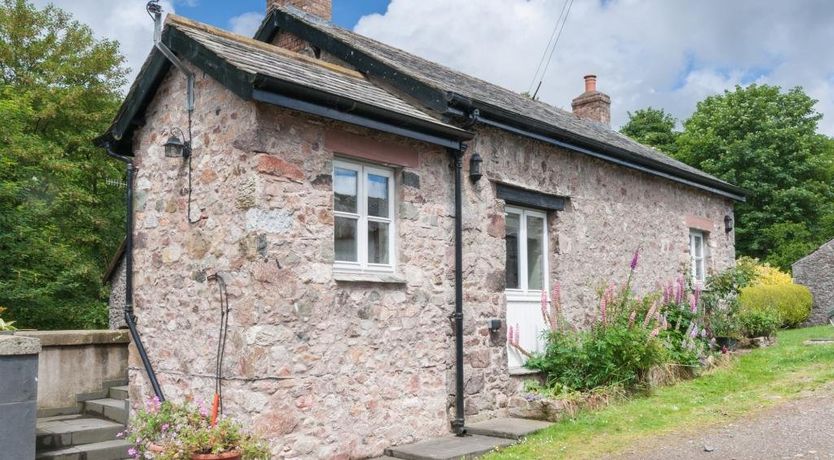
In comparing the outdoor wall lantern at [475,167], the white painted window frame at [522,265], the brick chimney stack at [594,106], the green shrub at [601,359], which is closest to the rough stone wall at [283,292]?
the outdoor wall lantern at [475,167]

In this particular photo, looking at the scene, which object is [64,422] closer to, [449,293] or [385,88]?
[449,293]

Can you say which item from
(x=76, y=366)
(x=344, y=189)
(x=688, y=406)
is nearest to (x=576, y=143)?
(x=688, y=406)

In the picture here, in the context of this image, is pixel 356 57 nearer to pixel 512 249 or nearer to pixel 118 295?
pixel 512 249

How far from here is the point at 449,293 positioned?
8.18 meters

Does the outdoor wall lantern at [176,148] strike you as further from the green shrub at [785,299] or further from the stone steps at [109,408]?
the green shrub at [785,299]

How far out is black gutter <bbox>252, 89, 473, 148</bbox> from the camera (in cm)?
643

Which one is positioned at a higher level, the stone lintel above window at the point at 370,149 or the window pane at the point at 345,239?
the stone lintel above window at the point at 370,149

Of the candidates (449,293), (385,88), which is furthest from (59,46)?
(449,293)

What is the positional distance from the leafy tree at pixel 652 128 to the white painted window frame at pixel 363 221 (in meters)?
31.8

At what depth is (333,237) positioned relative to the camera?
6.97 m

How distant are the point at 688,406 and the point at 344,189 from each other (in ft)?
16.5

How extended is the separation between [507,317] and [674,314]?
3.75 metres

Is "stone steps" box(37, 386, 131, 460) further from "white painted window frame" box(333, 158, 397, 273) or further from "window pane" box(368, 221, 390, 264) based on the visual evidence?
"window pane" box(368, 221, 390, 264)

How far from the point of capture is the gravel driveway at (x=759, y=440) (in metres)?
6.73
